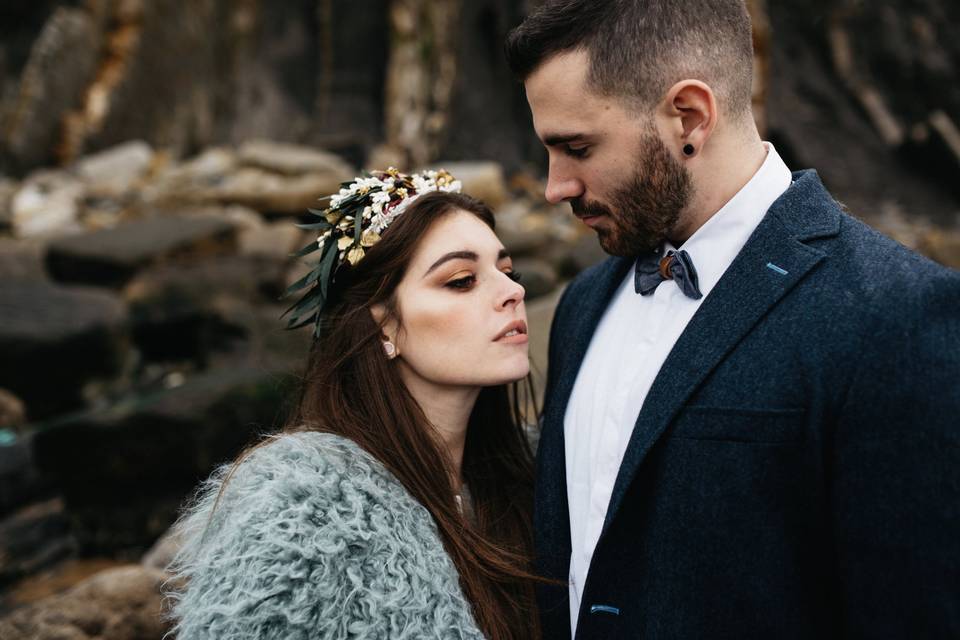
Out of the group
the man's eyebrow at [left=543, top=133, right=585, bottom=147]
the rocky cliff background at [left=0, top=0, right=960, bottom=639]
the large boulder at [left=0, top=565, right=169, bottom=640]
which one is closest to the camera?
the man's eyebrow at [left=543, top=133, right=585, bottom=147]

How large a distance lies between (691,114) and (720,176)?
19cm

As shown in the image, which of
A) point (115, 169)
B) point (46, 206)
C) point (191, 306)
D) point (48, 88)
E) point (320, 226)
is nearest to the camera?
point (320, 226)

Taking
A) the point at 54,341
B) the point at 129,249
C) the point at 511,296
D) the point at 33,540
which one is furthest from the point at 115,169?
the point at 511,296

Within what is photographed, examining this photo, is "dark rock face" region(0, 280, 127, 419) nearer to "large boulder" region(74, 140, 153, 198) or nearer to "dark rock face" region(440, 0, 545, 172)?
"large boulder" region(74, 140, 153, 198)

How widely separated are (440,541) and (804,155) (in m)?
18.9

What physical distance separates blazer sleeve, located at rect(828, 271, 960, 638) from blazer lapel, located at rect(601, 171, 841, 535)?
0.27m

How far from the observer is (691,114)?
2.18 meters

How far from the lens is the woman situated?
80.6 inches

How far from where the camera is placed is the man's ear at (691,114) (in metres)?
2.15

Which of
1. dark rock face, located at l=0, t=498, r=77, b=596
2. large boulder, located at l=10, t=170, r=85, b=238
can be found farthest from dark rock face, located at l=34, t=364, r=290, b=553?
large boulder, located at l=10, t=170, r=85, b=238

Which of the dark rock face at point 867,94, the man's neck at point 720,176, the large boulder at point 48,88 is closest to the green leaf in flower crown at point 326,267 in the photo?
the man's neck at point 720,176

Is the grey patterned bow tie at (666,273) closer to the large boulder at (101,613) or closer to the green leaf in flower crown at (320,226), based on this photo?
the green leaf in flower crown at (320,226)

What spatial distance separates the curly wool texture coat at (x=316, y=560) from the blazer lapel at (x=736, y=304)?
0.54 meters

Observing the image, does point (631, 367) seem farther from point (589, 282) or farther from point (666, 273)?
point (589, 282)
